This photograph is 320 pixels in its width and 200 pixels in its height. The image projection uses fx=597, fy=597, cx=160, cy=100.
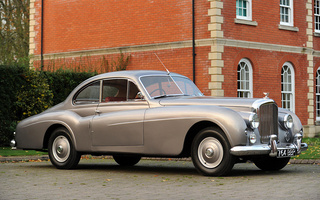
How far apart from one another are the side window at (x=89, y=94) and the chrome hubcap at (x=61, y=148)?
2.64 feet

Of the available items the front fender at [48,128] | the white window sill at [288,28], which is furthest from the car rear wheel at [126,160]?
the white window sill at [288,28]

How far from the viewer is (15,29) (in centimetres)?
3650

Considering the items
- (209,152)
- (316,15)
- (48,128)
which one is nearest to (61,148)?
(48,128)

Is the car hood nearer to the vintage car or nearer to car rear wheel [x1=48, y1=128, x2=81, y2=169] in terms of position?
the vintage car

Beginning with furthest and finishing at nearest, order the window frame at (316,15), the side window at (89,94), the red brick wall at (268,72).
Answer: the window frame at (316,15), the red brick wall at (268,72), the side window at (89,94)

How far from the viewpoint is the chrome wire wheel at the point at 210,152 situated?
9.21 meters

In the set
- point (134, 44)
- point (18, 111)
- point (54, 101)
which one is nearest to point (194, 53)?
point (134, 44)

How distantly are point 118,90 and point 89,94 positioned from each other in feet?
2.48

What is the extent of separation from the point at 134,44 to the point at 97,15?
2.61m

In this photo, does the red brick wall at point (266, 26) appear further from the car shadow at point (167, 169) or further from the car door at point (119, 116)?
the car door at point (119, 116)

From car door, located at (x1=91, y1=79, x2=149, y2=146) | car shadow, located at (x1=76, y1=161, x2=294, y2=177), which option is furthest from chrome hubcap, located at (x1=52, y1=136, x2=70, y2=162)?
car door, located at (x1=91, y1=79, x2=149, y2=146)

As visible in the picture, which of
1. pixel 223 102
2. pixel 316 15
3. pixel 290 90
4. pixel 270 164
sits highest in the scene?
pixel 316 15

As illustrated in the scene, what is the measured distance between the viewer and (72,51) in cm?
2622

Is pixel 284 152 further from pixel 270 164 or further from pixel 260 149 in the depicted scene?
pixel 270 164
